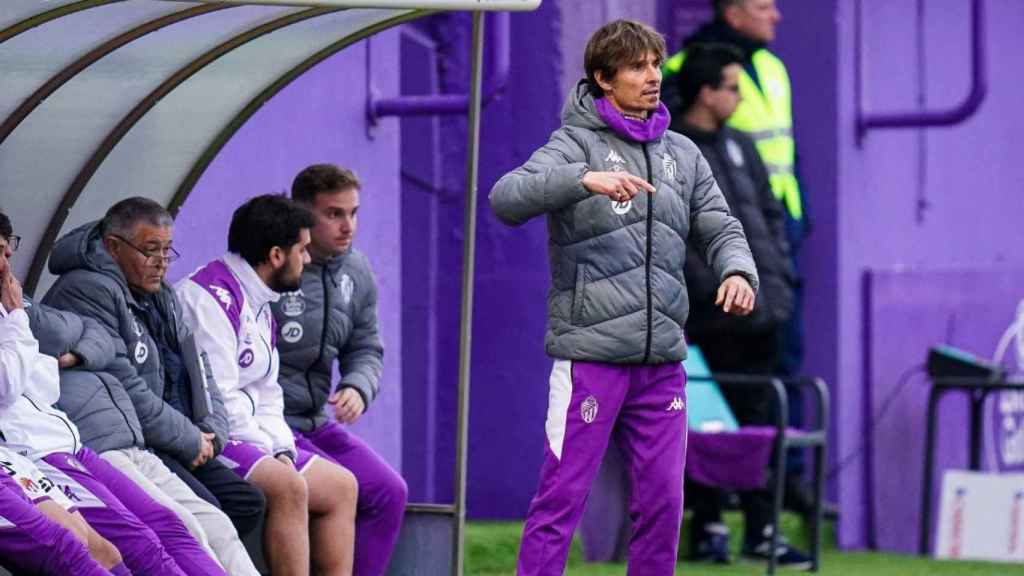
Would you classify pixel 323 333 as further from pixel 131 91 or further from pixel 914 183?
pixel 914 183

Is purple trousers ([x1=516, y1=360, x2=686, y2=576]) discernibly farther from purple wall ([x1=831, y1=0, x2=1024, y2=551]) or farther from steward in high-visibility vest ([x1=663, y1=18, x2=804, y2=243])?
purple wall ([x1=831, y1=0, x2=1024, y2=551])

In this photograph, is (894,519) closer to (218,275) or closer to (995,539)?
(995,539)

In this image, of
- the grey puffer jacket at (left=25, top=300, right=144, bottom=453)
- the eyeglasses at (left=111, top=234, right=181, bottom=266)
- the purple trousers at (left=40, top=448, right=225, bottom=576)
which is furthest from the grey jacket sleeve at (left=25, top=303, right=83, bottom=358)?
the eyeglasses at (left=111, top=234, right=181, bottom=266)

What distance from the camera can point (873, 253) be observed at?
1204 cm

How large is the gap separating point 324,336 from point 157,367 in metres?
0.91

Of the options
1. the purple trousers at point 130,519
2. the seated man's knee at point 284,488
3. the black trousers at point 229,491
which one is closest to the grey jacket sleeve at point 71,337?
the purple trousers at point 130,519

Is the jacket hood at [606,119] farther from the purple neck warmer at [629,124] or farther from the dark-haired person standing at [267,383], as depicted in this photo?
the dark-haired person standing at [267,383]

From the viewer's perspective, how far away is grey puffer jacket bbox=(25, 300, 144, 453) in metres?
6.09

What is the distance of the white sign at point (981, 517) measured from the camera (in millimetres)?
10867

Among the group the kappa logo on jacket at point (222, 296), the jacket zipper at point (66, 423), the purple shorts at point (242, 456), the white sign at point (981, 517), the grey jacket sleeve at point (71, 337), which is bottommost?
the white sign at point (981, 517)

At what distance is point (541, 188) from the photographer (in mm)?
5996

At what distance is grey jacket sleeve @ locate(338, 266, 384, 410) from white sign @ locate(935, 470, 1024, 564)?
4.35m

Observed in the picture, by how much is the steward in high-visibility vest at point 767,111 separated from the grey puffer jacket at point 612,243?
15.2 ft

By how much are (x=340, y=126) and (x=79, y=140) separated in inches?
72.0
